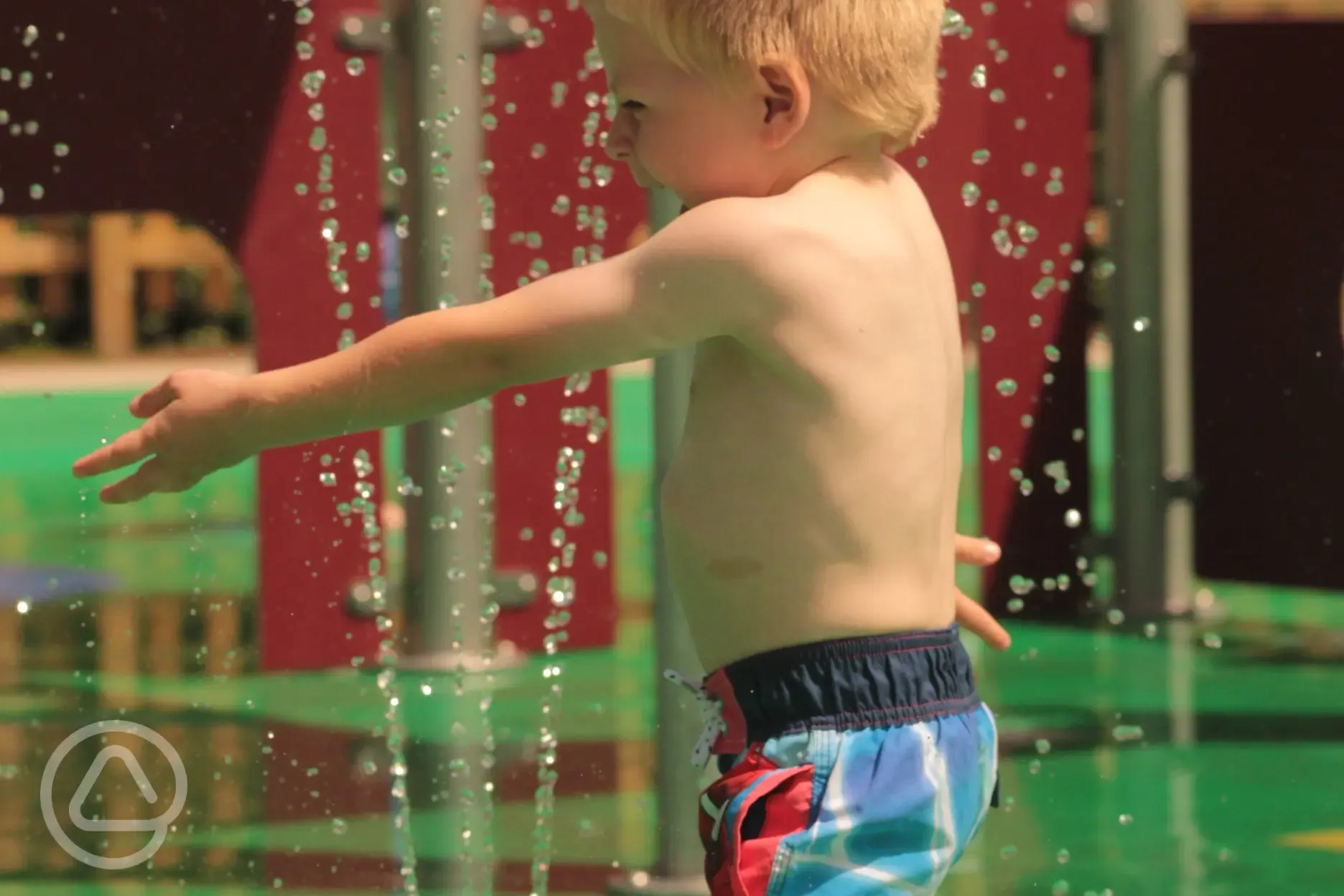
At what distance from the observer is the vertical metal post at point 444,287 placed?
4.90m

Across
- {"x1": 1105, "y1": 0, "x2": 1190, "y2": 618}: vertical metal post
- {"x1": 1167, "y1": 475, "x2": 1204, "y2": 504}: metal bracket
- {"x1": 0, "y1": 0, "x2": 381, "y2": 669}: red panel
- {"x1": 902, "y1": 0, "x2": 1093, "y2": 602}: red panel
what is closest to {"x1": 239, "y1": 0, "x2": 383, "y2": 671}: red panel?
{"x1": 0, "y1": 0, "x2": 381, "y2": 669}: red panel

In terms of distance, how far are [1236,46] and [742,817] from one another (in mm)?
4623

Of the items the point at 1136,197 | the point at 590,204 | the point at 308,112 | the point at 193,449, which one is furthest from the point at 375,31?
the point at 193,449

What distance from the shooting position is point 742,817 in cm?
166

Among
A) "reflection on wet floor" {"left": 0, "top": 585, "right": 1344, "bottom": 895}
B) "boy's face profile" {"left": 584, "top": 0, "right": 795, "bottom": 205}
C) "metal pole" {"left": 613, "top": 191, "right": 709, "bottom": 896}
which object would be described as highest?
"boy's face profile" {"left": 584, "top": 0, "right": 795, "bottom": 205}

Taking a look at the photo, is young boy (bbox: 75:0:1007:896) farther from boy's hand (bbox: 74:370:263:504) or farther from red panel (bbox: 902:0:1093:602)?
red panel (bbox: 902:0:1093:602)

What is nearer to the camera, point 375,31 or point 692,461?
point 692,461

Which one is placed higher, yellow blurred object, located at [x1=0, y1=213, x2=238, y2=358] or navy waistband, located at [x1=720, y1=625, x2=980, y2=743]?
yellow blurred object, located at [x1=0, y1=213, x2=238, y2=358]

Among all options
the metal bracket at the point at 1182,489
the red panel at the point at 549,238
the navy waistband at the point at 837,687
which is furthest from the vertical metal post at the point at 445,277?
the navy waistband at the point at 837,687

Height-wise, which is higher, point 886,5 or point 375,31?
point 375,31

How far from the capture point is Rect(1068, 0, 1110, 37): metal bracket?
5738 millimetres

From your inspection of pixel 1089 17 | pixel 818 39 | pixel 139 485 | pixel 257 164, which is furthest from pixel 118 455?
pixel 1089 17

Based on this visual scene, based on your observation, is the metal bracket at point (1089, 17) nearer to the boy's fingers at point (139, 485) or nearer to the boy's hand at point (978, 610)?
the boy's hand at point (978, 610)

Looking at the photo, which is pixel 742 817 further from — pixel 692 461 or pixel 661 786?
pixel 661 786
